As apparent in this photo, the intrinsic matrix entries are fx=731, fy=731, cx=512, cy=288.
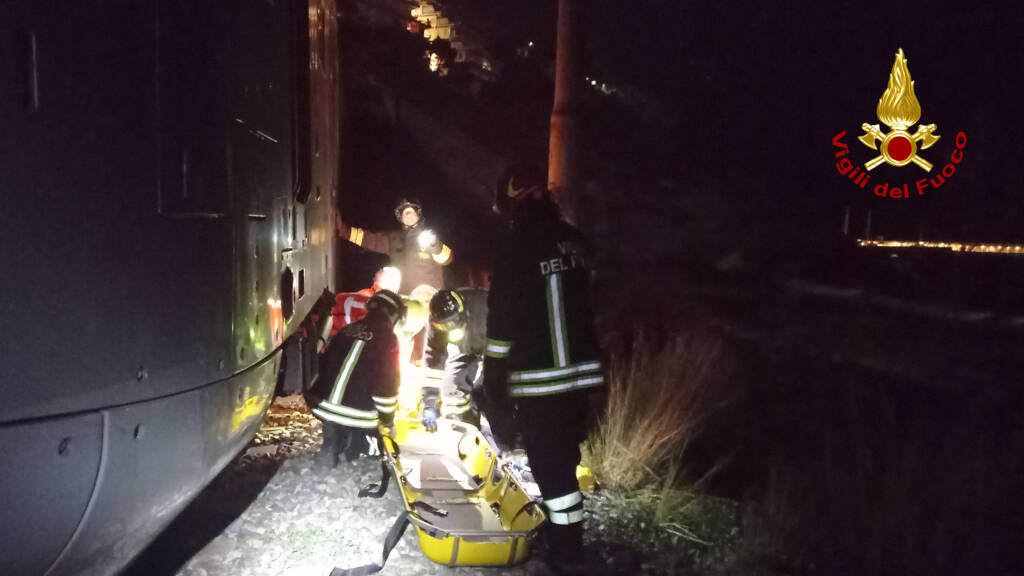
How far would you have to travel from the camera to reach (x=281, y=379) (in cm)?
365

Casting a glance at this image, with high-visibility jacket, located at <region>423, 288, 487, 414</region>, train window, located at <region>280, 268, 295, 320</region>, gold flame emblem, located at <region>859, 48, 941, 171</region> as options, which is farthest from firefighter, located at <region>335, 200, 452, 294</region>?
gold flame emblem, located at <region>859, 48, 941, 171</region>

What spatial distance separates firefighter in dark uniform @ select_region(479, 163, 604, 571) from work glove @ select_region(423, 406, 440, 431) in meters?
1.20

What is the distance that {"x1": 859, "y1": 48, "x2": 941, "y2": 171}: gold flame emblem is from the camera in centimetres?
1238

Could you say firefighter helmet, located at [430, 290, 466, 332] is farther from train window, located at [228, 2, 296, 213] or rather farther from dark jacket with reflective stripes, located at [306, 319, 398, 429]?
train window, located at [228, 2, 296, 213]

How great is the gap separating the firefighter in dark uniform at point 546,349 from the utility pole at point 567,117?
2246 millimetres

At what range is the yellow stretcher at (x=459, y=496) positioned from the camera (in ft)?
10.9

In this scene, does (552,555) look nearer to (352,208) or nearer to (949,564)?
(949,564)

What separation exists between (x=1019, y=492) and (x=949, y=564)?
4.39 ft

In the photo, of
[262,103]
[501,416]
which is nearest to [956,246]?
[501,416]

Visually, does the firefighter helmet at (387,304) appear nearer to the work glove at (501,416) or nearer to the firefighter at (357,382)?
the firefighter at (357,382)

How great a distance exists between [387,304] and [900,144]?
13819 mm

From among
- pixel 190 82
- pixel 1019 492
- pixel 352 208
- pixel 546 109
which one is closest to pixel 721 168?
pixel 546 109

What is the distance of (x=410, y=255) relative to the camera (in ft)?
26.5

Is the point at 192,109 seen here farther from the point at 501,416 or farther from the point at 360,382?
the point at 360,382
